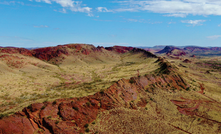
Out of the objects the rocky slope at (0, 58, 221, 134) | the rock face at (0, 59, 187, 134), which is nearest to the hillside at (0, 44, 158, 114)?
the rock face at (0, 59, 187, 134)

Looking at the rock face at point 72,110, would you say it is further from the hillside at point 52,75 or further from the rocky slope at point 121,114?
the hillside at point 52,75

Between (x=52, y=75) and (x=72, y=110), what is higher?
(x=72, y=110)

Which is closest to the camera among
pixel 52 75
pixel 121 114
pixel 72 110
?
pixel 72 110

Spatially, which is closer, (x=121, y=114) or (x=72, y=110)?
(x=72, y=110)

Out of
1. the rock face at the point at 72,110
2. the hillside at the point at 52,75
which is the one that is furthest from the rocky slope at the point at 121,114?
the hillside at the point at 52,75

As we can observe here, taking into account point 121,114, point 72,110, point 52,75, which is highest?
point 72,110

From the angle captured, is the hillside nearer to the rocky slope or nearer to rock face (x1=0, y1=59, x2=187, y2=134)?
rock face (x1=0, y1=59, x2=187, y2=134)

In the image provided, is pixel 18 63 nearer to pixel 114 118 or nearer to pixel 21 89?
pixel 21 89

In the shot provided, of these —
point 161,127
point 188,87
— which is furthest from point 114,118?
point 188,87

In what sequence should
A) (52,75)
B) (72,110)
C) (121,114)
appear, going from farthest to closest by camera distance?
(52,75) < (121,114) < (72,110)

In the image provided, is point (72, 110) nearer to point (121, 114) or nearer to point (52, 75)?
point (121, 114)

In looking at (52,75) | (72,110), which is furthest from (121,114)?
(52,75)
